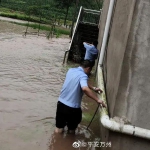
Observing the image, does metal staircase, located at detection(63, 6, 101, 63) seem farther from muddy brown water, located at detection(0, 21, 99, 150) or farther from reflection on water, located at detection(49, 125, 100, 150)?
reflection on water, located at detection(49, 125, 100, 150)

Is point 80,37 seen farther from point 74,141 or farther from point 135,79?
point 135,79

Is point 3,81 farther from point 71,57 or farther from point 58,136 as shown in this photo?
point 71,57

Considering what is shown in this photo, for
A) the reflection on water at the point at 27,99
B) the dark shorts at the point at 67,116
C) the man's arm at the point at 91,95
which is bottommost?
the reflection on water at the point at 27,99

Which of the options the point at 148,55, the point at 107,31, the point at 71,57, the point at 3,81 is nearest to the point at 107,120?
the point at 148,55

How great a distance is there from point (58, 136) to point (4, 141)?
1.02m

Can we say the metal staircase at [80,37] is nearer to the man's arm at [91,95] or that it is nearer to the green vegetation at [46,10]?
the man's arm at [91,95]

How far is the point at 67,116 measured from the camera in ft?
18.3

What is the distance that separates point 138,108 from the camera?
15.1 feet

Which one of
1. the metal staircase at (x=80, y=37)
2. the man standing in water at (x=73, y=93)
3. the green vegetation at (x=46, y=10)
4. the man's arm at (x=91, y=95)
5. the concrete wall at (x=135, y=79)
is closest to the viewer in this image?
the concrete wall at (x=135, y=79)

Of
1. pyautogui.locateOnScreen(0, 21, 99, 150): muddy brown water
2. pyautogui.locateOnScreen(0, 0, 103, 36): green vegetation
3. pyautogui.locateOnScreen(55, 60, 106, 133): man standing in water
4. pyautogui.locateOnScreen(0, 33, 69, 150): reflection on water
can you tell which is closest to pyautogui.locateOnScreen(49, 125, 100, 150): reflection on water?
pyautogui.locateOnScreen(0, 21, 99, 150): muddy brown water

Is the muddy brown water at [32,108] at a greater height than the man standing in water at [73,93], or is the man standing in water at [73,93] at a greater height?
the man standing in water at [73,93]

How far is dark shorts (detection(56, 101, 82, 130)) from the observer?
18.1ft

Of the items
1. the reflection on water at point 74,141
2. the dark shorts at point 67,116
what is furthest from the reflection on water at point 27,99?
the dark shorts at point 67,116

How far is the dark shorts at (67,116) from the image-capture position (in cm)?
552
